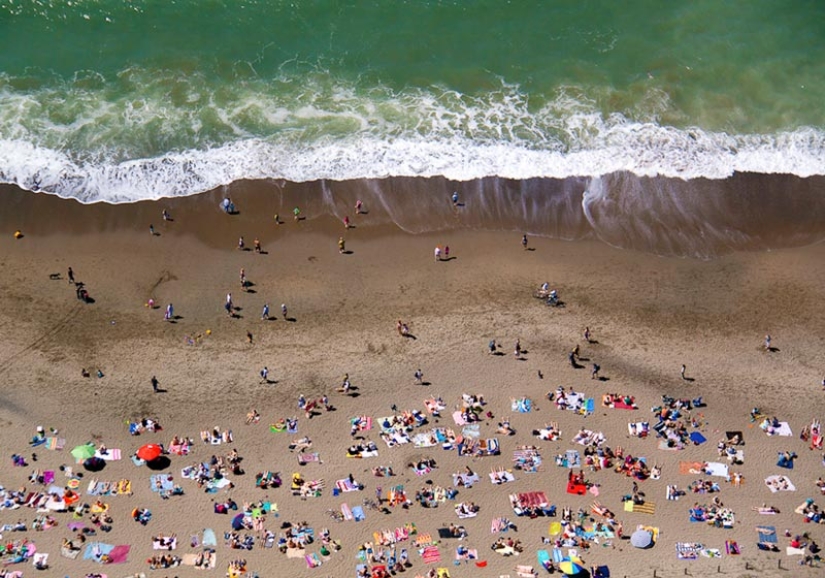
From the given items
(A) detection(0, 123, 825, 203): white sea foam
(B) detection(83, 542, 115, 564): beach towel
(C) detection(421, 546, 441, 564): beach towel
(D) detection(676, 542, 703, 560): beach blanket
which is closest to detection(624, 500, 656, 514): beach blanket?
(D) detection(676, 542, 703, 560): beach blanket

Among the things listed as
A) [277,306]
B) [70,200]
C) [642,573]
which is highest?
[70,200]

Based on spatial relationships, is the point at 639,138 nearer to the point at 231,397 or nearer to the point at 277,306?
the point at 277,306

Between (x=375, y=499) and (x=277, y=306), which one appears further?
(x=277, y=306)

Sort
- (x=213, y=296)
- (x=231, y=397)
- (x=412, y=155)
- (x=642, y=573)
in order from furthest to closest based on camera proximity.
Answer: (x=412, y=155) → (x=213, y=296) → (x=231, y=397) → (x=642, y=573)

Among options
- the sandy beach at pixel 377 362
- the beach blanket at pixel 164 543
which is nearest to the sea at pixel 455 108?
the sandy beach at pixel 377 362

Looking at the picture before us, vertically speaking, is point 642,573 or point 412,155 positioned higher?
point 412,155

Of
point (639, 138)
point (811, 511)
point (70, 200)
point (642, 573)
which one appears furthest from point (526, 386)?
point (70, 200)

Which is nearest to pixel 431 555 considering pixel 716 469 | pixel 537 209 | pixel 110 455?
pixel 716 469

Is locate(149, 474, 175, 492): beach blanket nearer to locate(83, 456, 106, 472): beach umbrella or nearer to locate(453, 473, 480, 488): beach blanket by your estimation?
locate(83, 456, 106, 472): beach umbrella
